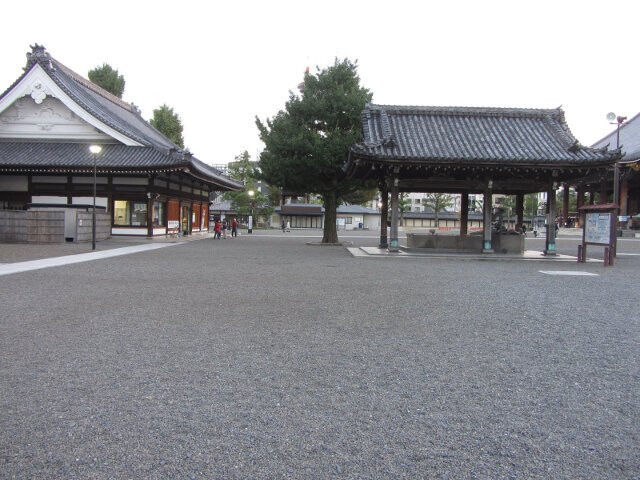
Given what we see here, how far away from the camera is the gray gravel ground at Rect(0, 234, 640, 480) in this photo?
2.42 m

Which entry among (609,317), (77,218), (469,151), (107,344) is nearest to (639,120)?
(469,151)

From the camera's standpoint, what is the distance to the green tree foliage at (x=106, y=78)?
46250mm

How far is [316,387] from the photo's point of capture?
3404 millimetres

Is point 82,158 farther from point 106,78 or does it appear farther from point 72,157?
point 106,78

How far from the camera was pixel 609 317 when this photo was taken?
605 cm

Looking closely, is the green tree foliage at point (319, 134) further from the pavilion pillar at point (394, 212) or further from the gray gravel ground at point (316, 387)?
the gray gravel ground at point (316, 387)

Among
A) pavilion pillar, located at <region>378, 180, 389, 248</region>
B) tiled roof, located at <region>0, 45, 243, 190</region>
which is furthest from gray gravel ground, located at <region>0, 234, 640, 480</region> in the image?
tiled roof, located at <region>0, 45, 243, 190</region>

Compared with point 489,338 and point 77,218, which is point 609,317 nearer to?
point 489,338

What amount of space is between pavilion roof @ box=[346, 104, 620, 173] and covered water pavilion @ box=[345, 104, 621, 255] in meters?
0.03

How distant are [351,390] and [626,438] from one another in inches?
71.0

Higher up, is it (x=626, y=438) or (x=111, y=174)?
(x=111, y=174)

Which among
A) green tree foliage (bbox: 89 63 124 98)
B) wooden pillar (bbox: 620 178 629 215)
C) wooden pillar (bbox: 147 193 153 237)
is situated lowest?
wooden pillar (bbox: 147 193 153 237)

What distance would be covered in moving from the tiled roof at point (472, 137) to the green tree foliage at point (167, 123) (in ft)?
110

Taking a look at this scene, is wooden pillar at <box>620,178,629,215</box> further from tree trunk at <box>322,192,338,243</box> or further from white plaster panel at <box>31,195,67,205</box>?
white plaster panel at <box>31,195,67,205</box>
